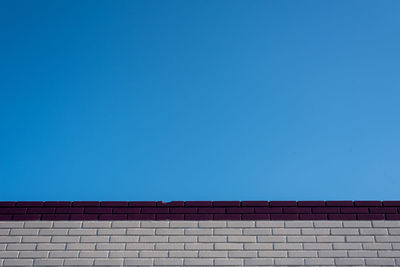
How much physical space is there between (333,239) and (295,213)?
0.65 meters

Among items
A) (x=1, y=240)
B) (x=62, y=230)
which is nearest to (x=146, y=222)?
(x=62, y=230)

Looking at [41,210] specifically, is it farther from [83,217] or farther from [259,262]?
[259,262]

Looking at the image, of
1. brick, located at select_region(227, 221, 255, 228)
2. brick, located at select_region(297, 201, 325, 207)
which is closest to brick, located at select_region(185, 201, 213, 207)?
brick, located at select_region(227, 221, 255, 228)

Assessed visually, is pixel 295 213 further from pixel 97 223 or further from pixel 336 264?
pixel 97 223

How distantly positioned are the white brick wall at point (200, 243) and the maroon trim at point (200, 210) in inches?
3.9

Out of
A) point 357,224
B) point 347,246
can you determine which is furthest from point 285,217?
point 357,224

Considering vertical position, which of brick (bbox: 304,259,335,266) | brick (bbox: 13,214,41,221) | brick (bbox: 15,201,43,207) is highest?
brick (bbox: 15,201,43,207)

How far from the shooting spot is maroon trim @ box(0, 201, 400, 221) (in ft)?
20.8

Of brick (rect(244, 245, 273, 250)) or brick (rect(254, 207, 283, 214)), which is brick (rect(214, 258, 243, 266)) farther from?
brick (rect(254, 207, 283, 214))

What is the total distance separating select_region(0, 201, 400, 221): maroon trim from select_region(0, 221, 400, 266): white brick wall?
100 millimetres

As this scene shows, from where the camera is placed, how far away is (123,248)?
240 inches

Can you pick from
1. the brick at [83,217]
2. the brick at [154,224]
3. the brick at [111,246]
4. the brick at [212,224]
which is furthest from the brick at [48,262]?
the brick at [212,224]

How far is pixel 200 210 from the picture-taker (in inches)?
254

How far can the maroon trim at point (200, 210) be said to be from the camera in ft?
20.8
